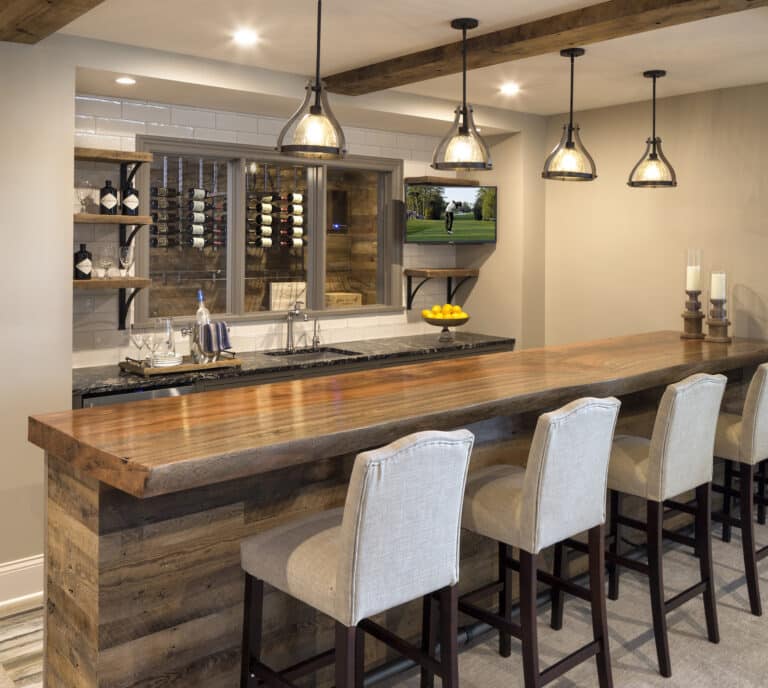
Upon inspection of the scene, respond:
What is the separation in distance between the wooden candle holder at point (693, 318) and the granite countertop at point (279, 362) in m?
1.35

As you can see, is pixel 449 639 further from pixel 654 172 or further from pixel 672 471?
pixel 654 172

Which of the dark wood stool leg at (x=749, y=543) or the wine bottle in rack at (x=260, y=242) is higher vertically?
the wine bottle in rack at (x=260, y=242)

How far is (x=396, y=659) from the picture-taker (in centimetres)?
302

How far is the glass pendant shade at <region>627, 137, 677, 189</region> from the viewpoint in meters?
4.43

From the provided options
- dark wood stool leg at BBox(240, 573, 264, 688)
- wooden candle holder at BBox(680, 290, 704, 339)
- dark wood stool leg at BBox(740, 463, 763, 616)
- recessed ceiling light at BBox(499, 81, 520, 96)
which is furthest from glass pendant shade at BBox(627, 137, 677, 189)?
dark wood stool leg at BBox(240, 573, 264, 688)

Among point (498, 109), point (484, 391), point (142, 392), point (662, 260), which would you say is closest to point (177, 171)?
point (142, 392)

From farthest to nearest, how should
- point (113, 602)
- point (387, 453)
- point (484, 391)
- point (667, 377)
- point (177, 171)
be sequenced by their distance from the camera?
point (177, 171) → point (667, 377) → point (484, 391) → point (113, 602) → point (387, 453)

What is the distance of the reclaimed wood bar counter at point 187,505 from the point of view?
2.21m

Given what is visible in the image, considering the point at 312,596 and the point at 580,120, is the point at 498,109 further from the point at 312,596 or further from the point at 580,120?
the point at 312,596

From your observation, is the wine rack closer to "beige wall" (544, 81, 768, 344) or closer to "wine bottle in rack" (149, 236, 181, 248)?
"wine bottle in rack" (149, 236, 181, 248)

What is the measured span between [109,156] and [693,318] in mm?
3282

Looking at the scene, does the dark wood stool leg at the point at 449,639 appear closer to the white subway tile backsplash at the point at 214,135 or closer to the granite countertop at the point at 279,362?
the granite countertop at the point at 279,362

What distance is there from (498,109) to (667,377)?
8.71ft

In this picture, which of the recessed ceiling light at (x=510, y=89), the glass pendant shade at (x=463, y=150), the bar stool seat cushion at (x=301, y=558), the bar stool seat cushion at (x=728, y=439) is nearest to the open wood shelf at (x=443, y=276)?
the recessed ceiling light at (x=510, y=89)
